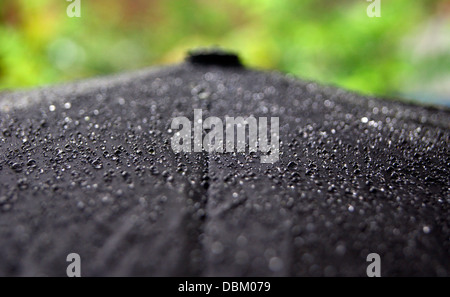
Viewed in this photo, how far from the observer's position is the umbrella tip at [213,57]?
1017 millimetres

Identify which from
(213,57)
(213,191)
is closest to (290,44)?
(213,57)

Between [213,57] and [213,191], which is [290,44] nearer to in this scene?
[213,57]

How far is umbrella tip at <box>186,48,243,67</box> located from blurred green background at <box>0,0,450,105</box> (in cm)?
130

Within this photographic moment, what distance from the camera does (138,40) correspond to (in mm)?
4336

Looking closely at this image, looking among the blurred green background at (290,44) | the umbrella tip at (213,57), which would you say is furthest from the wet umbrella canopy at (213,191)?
the blurred green background at (290,44)

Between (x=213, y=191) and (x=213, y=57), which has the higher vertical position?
(x=213, y=57)

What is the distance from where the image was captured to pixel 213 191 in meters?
0.51

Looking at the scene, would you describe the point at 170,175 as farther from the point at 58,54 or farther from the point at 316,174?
the point at 58,54

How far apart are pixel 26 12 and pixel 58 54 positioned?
61 cm

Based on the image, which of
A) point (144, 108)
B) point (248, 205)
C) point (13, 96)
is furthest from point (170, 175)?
point (13, 96)

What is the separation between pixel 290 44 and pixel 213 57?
7.41ft

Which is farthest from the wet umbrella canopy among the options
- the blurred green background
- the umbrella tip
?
the blurred green background

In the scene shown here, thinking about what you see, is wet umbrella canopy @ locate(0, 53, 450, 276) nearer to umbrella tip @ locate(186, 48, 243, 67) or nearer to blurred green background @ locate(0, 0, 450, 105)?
umbrella tip @ locate(186, 48, 243, 67)

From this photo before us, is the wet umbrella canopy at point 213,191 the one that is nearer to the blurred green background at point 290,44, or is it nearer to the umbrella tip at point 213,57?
the umbrella tip at point 213,57
